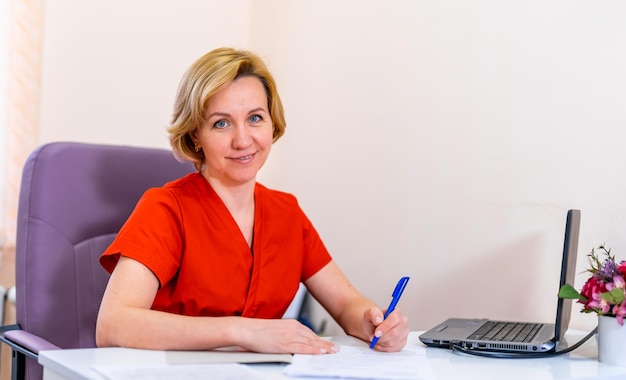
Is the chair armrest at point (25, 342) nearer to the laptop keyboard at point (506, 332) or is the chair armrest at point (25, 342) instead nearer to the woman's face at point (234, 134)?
the woman's face at point (234, 134)

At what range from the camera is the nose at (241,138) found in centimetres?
154

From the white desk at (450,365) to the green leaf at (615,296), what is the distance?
0.11 meters

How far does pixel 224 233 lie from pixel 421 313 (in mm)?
685

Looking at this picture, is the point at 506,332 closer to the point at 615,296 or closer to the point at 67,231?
the point at 615,296

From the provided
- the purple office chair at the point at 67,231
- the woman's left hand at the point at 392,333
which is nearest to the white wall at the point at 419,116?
the woman's left hand at the point at 392,333

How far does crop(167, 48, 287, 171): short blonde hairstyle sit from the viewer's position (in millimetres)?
1512

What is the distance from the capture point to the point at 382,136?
2123 mm

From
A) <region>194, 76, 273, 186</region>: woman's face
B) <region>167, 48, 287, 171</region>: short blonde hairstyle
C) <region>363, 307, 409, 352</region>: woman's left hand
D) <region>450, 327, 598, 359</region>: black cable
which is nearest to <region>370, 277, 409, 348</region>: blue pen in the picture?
<region>363, 307, 409, 352</region>: woman's left hand

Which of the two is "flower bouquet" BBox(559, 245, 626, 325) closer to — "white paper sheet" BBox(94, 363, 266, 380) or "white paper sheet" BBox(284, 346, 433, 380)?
"white paper sheet" BBox(284, 346, 433, 380)

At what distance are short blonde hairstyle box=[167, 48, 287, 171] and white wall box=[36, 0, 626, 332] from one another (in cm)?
54

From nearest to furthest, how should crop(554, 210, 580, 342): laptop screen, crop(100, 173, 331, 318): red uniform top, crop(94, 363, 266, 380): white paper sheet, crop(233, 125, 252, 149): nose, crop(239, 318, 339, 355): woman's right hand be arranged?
crop(94, 363, 266, 380): white paper sheet
crop(239, 318, 339, 355): woman's right hand
crop(554, 210, 580, 342): laptop screen
crop(100, 173, 331, 318): red uniform top
crop(233, 125, 252, 149): nose

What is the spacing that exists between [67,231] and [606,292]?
1.12m

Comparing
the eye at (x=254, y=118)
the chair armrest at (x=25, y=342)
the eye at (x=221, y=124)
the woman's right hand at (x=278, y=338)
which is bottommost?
the chair armrest at (x=25, y=342)

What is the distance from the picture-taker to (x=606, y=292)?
4.07ft
